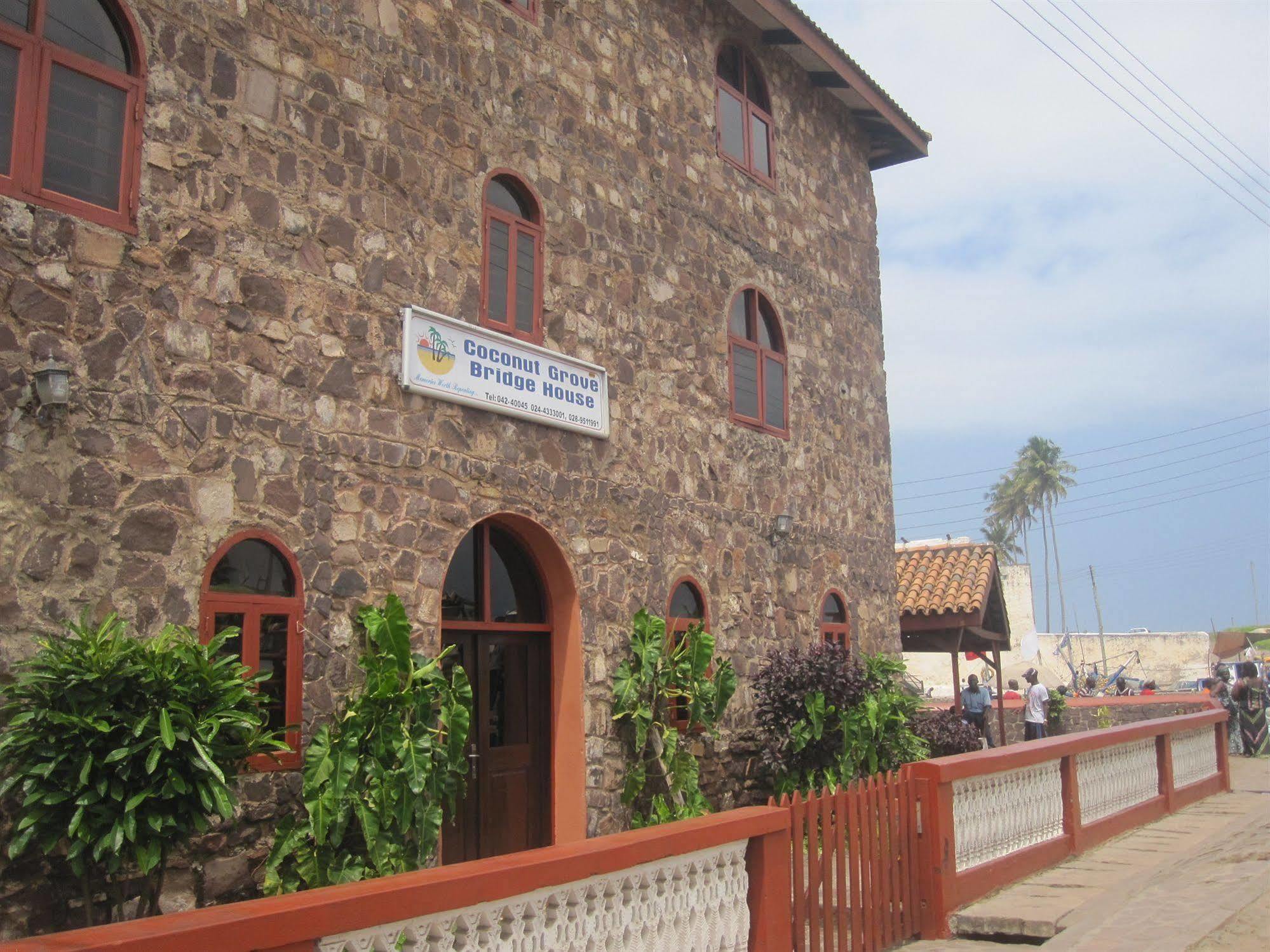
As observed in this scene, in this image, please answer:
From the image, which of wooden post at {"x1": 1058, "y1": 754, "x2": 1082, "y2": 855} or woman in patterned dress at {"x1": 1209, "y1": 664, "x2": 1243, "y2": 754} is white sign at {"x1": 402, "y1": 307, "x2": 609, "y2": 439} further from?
woman in patterned dress at {"x1": 1209, "y1": 664, "x2": 1243, "y2": 754}

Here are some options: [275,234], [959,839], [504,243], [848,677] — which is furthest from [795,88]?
[959,839]

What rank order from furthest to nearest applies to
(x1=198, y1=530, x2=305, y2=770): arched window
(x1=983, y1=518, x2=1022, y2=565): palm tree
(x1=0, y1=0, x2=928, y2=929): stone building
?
(x1=983, y1=518, x2=1022, y2=565): palm tree
(x1=198, y1=530, x2=305, y2=770): arched window
(x1=0, y1=0, x2=928, y2=929): stone building

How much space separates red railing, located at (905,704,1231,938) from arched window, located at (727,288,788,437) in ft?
15.2

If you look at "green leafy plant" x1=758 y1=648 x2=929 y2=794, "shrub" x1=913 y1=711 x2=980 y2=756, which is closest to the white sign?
"green leafy plant" x1=758 y1=648 x2=929 y2=794

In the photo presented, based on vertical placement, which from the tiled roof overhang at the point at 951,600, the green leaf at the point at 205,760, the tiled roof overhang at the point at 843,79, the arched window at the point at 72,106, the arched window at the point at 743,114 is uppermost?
the tiled roof overhang at the point at 843,79

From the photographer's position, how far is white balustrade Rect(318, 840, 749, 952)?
4620 mm

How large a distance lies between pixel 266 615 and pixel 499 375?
114 inches

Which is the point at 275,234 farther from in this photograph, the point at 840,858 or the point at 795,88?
the point at 795,88

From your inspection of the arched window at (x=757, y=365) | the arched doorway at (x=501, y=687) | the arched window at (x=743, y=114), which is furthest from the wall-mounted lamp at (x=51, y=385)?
the arched window at (x=743, y=114)

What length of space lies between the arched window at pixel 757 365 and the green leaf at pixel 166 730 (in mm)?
7808

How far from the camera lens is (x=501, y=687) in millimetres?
10117

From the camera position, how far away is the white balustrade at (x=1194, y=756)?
14.3 m

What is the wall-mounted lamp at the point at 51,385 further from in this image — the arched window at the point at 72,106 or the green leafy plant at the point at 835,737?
the green leafy plant at the point at 835,737

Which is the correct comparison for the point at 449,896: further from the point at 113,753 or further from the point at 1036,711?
the point at 1036,711
